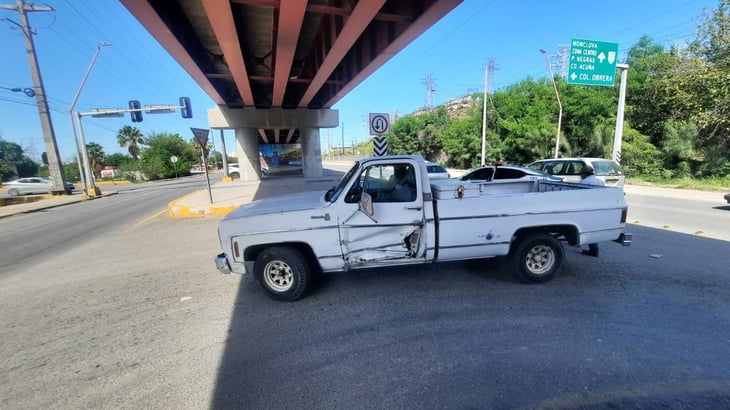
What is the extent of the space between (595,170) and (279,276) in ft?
37.7

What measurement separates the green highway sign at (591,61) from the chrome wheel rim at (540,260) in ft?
45.8

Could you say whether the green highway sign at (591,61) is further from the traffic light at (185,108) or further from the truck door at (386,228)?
the traffic light at (185,108)

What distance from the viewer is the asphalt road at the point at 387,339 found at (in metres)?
2.42

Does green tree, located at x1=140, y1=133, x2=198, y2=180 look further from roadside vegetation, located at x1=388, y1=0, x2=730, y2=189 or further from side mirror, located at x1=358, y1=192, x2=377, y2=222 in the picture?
side mirror, located at x1=358, y1=192, x2=377, y2=222

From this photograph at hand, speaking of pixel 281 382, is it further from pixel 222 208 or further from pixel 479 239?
pixel 222 208

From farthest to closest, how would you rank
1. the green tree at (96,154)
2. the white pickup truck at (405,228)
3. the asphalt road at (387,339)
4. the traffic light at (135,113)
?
1. the green tree at (96,154)
2. the traffic light at (135,113)
3. the white pickup truck at (405,228)
4. the asphalt road at (387,339)

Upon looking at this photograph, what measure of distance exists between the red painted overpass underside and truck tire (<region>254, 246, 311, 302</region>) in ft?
18.0

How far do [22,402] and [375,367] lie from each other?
2941 millimetres

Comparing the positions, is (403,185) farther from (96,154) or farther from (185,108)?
(96,154)

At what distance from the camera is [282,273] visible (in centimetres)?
399

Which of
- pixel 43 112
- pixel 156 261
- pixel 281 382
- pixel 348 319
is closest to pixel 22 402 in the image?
pixel 281 382

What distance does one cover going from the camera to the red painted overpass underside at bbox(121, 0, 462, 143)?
22.6ft

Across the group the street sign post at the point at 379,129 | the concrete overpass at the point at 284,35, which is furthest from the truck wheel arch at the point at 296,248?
the concrete overpass at the point at 284,35

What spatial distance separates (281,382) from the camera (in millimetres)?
2580
